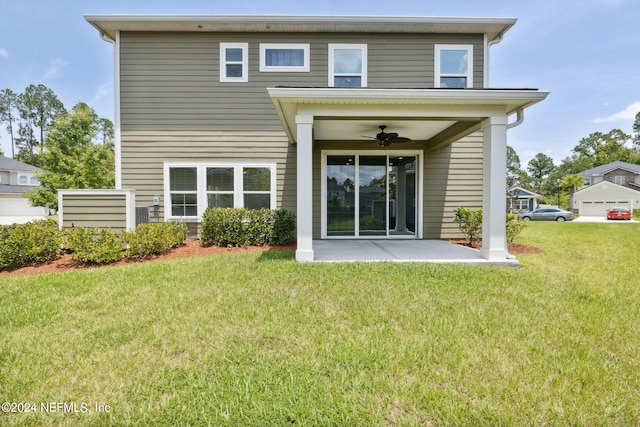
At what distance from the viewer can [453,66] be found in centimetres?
759

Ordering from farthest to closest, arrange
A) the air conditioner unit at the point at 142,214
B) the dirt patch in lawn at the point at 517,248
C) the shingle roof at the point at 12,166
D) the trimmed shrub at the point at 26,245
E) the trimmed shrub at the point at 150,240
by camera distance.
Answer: the shingle roof at the point at 12,166
the air conditioner unit at the point at 142,214
the dirt patch in lawn at the point at 517,248
the trimmed shrub at the point at 150,240
the trimmed shrub at the point at 26,245

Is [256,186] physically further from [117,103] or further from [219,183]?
[117,103]

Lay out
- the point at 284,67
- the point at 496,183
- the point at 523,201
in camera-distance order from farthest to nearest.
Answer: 1. the point at 523,201
2. the point at 284,67
3. the point at 496,183

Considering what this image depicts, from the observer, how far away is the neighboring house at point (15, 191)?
2281cm

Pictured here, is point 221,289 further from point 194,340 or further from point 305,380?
point 305,380

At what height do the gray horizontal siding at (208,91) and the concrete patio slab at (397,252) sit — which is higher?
the gray horizontal siding at (208,91)

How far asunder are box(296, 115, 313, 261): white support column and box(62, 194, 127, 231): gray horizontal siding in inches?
153

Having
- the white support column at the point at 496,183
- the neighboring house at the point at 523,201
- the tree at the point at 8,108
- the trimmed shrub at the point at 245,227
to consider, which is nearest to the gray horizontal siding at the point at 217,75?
the trimmed shrub at the point at 245,227

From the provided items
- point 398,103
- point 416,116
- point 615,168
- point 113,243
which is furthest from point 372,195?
point 615,168

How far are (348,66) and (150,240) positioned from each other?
639cm

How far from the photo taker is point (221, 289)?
3662mm

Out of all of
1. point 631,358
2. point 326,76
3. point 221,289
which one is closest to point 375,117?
point 326,76

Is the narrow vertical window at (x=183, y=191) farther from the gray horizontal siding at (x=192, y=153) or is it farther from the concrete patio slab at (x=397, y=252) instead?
the concrete patio slab at (x=397, y=252)

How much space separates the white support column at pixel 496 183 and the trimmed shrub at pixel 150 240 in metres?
6.32
